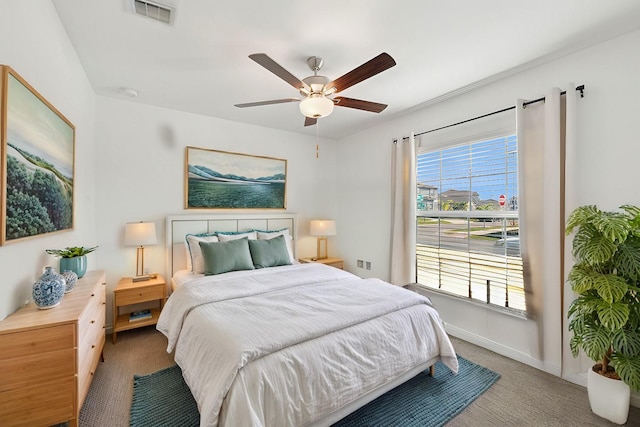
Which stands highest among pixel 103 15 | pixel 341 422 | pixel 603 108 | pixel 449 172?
pixel 103 15

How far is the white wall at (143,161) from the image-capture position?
3.07 metres

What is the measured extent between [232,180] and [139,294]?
69.8 inches

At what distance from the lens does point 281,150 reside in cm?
428

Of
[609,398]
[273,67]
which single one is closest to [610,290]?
[609,398]

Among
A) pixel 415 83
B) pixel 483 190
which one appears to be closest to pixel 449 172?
pixel 483 190

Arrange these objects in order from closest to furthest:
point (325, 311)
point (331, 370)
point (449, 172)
Answer: point (331, 370)
point (325, 311)
point (449, 172)

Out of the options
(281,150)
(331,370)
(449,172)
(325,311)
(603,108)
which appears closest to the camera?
(331,370)

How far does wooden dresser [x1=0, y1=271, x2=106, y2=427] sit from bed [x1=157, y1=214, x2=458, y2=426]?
59 cm

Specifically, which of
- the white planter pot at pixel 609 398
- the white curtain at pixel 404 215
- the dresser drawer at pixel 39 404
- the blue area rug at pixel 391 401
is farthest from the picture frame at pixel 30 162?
the white planter pot at pixel 609 398

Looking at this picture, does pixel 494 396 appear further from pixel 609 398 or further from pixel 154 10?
pixel 154 10

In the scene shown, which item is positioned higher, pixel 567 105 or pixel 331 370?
pixel 567 105

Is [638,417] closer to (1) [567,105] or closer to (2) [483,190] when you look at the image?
(2) [483,190]

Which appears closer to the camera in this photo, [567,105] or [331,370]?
[331,370]

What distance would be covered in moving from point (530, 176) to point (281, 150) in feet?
10.4
